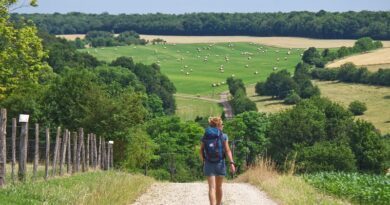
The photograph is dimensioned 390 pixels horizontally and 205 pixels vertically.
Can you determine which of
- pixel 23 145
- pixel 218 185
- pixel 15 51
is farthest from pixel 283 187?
pixel 15 51

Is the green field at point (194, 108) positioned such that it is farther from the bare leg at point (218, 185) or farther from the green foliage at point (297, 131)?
the bare leg at point (218, 185)

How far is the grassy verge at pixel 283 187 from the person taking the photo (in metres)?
19.8

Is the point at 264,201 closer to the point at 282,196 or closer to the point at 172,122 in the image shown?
the point at 282,196

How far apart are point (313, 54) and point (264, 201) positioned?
180 metres

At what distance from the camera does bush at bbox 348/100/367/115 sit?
445ft

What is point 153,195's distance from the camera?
23266mm

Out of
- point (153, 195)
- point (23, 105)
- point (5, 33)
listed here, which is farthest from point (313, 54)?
point (153, 195)

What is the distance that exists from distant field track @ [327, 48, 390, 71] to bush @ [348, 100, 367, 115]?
959 inches

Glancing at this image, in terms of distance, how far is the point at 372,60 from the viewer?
17550 cm

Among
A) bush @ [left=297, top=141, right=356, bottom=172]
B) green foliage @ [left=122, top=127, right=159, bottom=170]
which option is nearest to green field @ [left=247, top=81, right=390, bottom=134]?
bush @ [left=297, top=141, right=356, bottom=172]

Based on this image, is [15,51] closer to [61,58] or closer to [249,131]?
[249,131]

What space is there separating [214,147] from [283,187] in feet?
21.7

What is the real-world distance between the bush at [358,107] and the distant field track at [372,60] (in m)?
24.4

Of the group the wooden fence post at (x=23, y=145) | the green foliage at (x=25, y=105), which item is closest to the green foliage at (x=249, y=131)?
the green foliage at (x=25, y=105)
